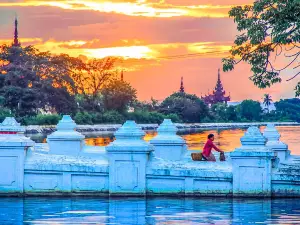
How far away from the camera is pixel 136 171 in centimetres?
1728

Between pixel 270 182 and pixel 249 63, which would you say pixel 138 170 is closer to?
pixel 270 182

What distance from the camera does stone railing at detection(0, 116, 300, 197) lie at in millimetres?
16859

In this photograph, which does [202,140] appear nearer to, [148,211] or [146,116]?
[148,211]

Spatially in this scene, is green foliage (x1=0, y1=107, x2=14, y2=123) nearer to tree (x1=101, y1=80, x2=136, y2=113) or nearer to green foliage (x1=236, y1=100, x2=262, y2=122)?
tree (x1=101, y1=80, x2=136, y2=113)

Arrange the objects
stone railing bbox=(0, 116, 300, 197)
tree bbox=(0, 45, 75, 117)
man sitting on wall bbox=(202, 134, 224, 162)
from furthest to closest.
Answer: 1. tree bbox=(0, 45, 75, 117)
2. man sitting on wall bbox=(202, 134, 224, 162)
3. stone railing bbox=(0, 116, 300, 197)

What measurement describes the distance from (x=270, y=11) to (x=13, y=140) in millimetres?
6404

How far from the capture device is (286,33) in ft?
61.3

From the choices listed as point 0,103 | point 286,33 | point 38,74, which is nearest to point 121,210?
point 286,33

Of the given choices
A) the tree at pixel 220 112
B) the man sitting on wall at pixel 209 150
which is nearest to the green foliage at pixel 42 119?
the man sitting on wall at pixel 209 150

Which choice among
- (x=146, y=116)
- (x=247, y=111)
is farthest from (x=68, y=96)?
(x=247, y=111)

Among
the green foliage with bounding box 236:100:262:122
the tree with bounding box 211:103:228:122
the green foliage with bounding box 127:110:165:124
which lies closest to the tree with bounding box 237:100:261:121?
the green foliage with bounding box 236:100:262:122

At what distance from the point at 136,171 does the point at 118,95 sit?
10274 centimetres

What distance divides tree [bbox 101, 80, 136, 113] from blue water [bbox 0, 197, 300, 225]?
4021 inches

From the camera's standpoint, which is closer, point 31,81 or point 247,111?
point 31,81
